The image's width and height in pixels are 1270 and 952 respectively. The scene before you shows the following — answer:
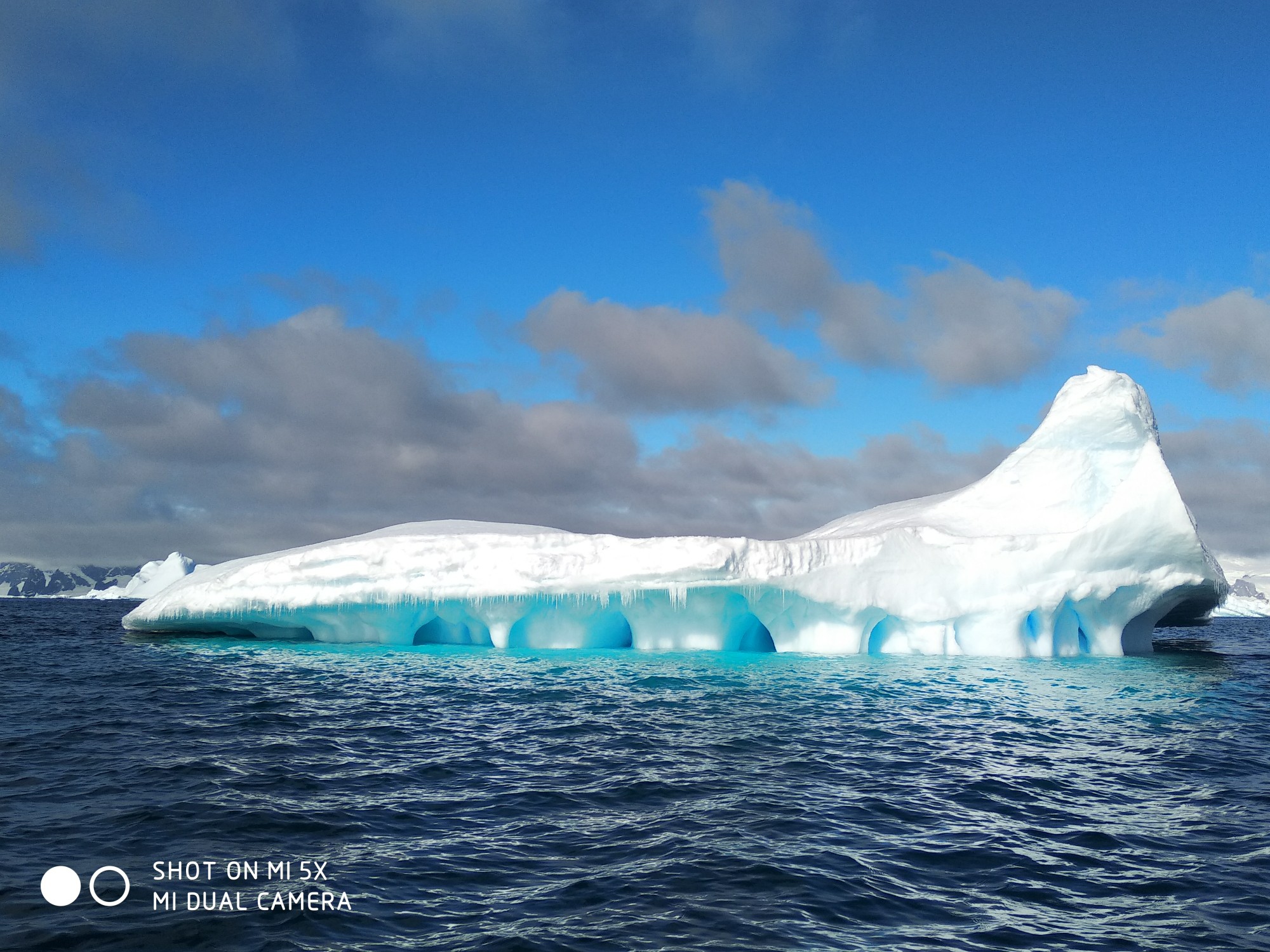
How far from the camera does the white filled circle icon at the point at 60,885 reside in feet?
15.5

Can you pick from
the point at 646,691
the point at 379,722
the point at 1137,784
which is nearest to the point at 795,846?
the point at 1137,784

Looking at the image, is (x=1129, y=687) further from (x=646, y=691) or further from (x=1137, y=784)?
(x=646, y=691)

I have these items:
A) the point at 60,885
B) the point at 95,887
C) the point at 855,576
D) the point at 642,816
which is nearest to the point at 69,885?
the point at 60,885

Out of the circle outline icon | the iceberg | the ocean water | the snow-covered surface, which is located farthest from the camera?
the snow-covered surface

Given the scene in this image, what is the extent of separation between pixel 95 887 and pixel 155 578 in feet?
208

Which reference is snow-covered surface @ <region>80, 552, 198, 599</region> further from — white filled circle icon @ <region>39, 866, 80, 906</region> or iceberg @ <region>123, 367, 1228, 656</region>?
white filled circle icon @ <region>39, 866, 80, 906</region>

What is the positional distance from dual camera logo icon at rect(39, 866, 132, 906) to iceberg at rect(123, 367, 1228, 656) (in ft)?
46.3

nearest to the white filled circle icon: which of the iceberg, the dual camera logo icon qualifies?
the dual camera logo icon

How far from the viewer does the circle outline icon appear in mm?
4723

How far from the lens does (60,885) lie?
16.1ft

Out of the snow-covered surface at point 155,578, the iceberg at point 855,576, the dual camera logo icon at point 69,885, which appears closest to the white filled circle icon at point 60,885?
the dual camera logo icon at point 69,885

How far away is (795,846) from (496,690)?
8.11m

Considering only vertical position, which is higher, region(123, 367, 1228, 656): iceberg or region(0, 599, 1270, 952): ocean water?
region(123, 367, 1228, 656): iceberg

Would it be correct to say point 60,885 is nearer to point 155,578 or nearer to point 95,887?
point 95,887
